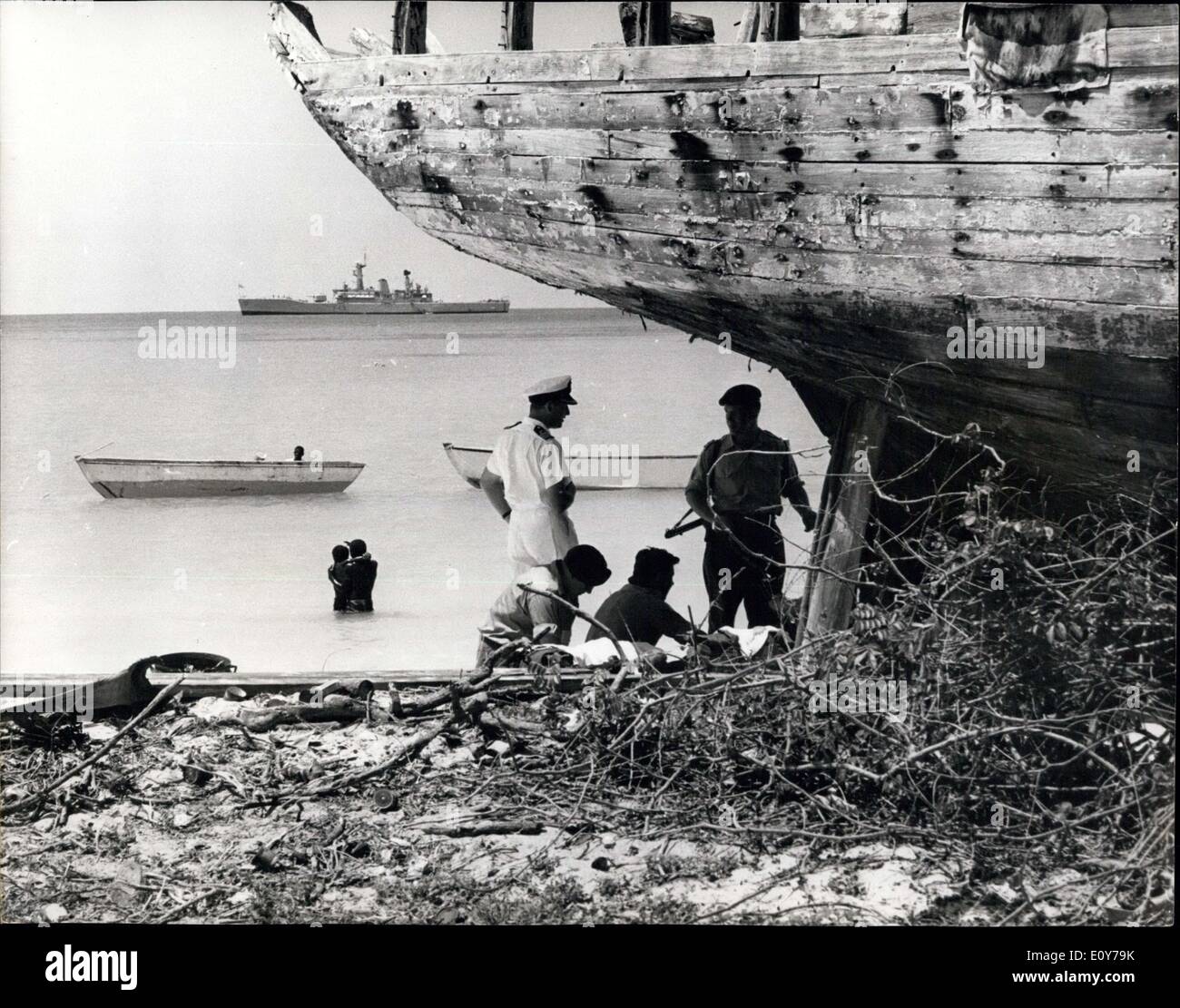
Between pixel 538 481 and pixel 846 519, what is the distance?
1.49 m

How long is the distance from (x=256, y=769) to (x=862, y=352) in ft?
9.66

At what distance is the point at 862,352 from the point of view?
5.44 metres

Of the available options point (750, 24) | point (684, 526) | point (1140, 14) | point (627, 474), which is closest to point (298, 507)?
point (627, 474)

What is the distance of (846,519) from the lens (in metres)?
5.96

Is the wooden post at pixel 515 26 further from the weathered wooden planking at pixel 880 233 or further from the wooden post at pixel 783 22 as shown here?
the wooden post at pixel 783 22

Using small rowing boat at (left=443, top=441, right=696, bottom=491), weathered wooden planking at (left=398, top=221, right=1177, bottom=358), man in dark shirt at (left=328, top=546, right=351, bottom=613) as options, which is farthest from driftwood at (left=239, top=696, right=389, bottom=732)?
small rowing boat at (left=443, top=441, right=696, bottom=491)

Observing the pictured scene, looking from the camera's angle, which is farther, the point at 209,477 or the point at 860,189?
the point at 209,477

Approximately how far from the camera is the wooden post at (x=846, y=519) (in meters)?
5.92

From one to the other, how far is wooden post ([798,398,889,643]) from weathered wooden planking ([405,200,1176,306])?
952 mm

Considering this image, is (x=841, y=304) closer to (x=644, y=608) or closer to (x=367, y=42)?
(x=644, y=608)

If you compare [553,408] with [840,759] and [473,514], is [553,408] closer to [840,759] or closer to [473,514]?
[840,759]

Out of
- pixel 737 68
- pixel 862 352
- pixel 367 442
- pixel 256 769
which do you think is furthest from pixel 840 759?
pixel 367 442

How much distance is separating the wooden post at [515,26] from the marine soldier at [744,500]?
89.2 inches

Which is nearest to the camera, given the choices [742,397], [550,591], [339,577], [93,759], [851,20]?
[851,20]
